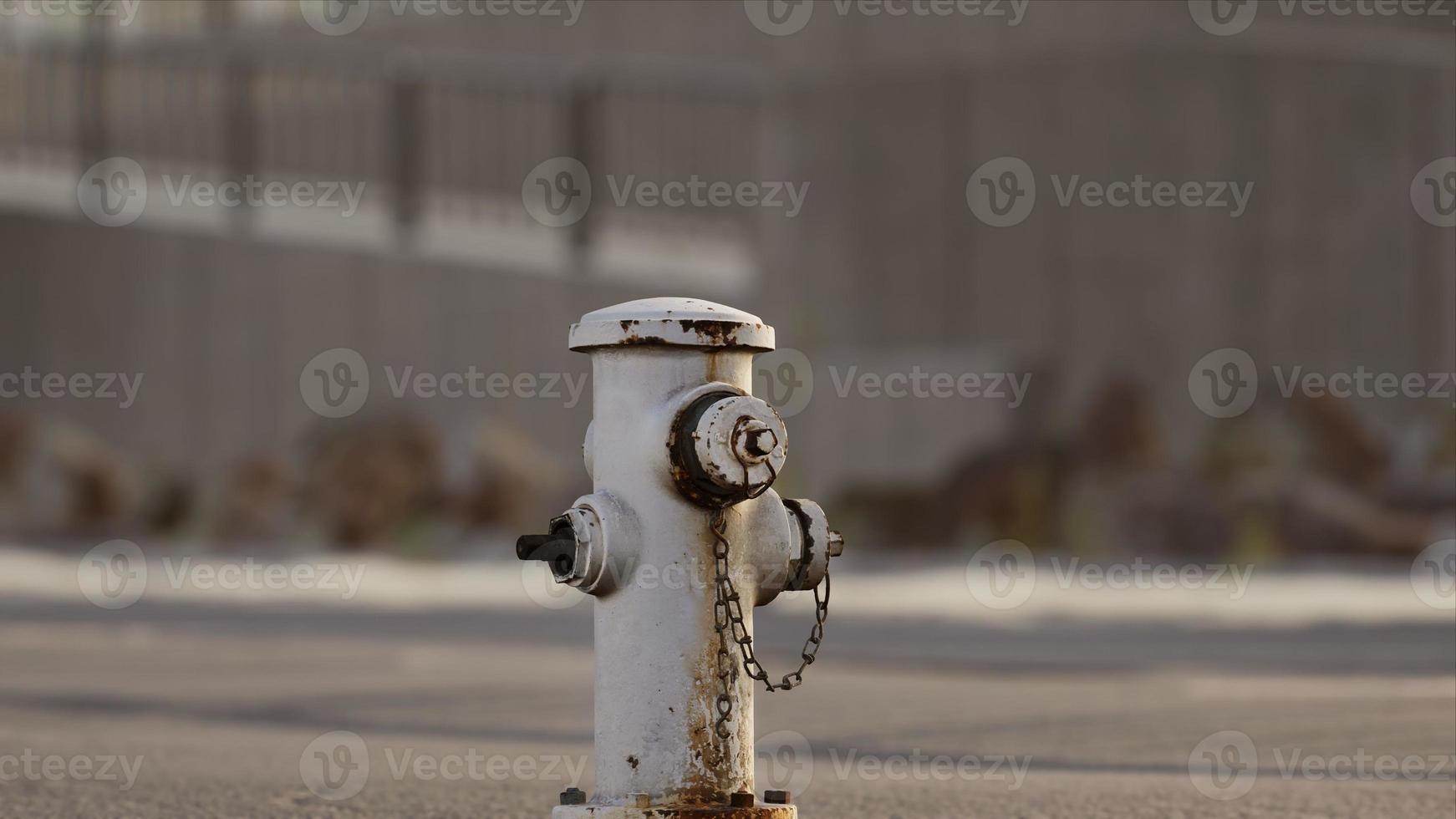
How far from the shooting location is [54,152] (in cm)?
2836

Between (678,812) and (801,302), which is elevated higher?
(801,302)

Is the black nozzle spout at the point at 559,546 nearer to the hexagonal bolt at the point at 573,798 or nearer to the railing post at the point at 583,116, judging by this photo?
the hexagonal bolt at the point at 573,798

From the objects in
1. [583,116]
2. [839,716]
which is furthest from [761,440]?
[583,116]

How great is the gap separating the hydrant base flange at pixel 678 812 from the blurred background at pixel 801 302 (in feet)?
A: 16.9

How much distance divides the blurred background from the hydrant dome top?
5.29m

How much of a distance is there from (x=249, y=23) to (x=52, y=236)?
431cm

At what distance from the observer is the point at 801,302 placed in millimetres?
20766

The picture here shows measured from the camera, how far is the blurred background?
54.2 feet

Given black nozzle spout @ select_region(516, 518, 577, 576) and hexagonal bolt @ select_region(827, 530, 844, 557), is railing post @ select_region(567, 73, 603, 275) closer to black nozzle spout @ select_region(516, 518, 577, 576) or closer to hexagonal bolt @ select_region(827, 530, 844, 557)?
hexagonal bolt @ select_region(827, 530, 844, 557)

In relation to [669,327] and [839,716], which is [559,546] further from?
[839,716]

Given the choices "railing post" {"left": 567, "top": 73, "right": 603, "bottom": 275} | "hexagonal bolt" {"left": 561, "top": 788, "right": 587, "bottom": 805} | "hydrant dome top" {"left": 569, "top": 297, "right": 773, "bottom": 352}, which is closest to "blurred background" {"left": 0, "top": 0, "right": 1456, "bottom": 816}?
"railing post" {"left": 567, "top": 73, "right": 603, "bottom": 275}

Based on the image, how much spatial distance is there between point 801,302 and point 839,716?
12.0m

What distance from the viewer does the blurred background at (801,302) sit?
54.2 feet

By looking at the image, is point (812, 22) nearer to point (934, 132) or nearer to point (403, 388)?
point (934, 132)
